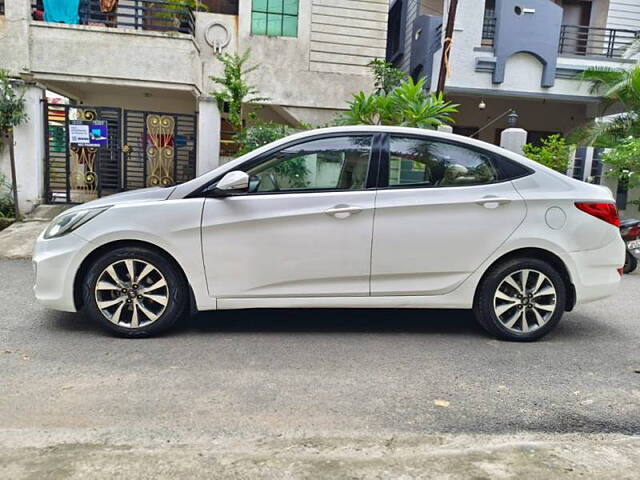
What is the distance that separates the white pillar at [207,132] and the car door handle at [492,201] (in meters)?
7.53

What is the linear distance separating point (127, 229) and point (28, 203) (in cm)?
769

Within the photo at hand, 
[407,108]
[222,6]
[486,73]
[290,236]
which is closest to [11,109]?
[222,6]

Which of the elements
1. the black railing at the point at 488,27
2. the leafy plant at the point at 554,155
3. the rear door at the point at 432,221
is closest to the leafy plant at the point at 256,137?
the leafy plant at the point at 554,155

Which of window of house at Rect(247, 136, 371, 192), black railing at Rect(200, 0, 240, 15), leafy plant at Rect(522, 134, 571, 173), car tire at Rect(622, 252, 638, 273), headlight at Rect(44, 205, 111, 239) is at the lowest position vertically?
car tire at Rect(622, 252, 638, 273)

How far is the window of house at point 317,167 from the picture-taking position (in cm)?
414

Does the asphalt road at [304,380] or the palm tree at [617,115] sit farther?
the palm tree at [617,115]

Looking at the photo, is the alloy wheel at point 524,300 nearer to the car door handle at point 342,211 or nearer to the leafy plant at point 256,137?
the car door handle at point 342,211

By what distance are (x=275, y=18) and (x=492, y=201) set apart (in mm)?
9475

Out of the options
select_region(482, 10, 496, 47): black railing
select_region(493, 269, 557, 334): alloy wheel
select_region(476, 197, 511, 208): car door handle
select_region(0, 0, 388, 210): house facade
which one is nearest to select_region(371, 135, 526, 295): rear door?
select_region(476, 197, 511, 208): car door handle

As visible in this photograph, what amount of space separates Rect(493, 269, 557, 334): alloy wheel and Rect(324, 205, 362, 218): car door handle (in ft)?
4.42

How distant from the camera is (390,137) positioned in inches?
168

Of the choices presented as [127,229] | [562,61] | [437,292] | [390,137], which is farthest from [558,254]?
[562,61]

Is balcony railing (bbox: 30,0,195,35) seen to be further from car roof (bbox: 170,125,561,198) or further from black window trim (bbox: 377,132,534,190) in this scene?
black window trim (bbox: 377,132,534,190)

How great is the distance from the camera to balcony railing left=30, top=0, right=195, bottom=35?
10.8m
